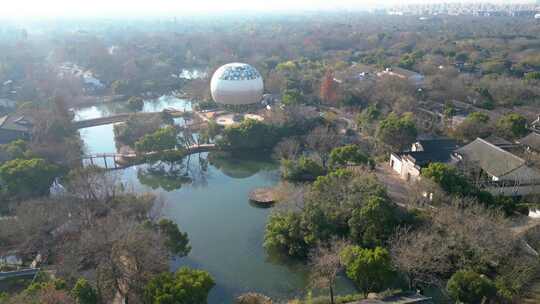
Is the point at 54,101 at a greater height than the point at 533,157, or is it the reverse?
the point at 54,101

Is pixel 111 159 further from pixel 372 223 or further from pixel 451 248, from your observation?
pixel 451 248

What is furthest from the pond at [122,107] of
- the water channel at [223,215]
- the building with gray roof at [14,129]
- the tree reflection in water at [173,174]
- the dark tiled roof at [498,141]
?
the dark tiled roof at [498,141]

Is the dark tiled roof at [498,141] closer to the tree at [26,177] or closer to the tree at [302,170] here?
the tree at [302,170]

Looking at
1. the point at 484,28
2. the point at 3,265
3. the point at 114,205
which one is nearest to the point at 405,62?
the point at 114,205

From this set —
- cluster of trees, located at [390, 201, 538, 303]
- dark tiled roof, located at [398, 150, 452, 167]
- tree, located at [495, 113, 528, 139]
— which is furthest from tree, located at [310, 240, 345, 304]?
tree, located at [495, 113, 528, 139]

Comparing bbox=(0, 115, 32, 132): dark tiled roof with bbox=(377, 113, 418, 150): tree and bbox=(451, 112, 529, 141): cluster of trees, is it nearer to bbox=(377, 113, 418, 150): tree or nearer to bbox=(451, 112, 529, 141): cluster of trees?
bbox=(377, 113, 418, 150): tree

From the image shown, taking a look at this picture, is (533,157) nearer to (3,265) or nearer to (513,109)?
(513,109)
